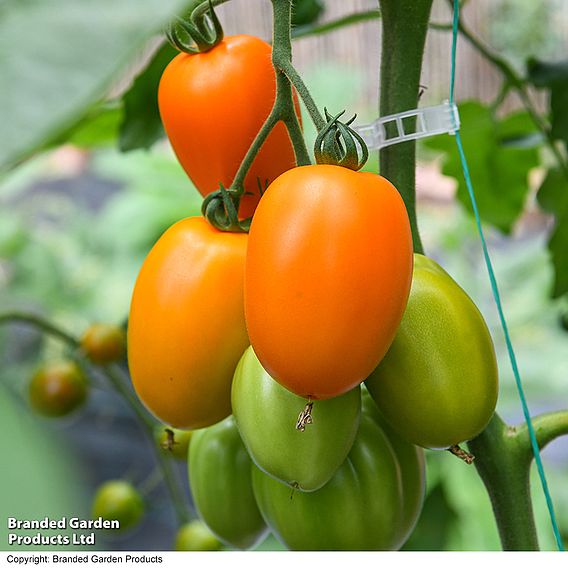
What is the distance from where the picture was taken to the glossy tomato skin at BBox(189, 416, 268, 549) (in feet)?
1.34

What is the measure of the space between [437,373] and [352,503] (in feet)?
0.26

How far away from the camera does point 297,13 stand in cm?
65

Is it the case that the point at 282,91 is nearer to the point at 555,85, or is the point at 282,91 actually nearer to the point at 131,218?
the point at 555,85

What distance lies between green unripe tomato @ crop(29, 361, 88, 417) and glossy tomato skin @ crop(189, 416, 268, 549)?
24 centimetres

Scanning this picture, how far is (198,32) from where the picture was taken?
0.36 m

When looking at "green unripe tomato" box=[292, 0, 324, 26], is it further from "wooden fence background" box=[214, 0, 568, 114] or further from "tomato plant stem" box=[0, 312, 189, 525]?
"wooden fence background" box=[214, 0, 568, 114]

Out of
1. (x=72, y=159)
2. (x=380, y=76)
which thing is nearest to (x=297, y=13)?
(x=380, y=76)

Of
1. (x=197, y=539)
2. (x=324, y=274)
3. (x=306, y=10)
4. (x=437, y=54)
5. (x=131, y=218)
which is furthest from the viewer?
(x=437, y=54)

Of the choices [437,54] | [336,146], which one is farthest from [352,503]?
[437,54]

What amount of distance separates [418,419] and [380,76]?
0.54ft

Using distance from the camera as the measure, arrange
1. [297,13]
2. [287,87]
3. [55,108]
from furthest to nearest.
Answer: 1. [297,13]
2. [287,87]
3. [55,108]

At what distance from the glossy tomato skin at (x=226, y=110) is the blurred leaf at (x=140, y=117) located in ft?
0.56

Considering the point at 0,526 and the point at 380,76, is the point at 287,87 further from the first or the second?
the point at 0,526

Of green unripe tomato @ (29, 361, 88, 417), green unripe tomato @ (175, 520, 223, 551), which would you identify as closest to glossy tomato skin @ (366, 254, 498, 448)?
green unripe tomato @ (175, 520, 223, 551)
